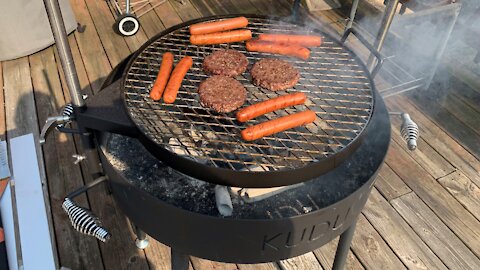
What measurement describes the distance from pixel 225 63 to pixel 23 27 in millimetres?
3035

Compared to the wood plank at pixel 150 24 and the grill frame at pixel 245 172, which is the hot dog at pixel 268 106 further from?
the wood plank at pixel 150 24

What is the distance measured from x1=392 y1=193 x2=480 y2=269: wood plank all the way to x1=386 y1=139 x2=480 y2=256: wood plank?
0.18 feet

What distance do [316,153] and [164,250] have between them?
151 cm

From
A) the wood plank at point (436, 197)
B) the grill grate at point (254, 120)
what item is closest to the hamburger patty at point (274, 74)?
the grill grate at point (254, 120)

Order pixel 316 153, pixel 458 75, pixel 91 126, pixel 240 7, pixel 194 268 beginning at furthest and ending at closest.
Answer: pixel 240 7, pixel 458 75, pixel 194 268, pixel 91 126, pixel 316 153

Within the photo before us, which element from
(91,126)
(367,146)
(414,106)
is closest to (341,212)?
(367,146)

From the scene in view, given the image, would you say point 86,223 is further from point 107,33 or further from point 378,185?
point 107,33

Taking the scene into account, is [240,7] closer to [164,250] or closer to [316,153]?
[164,250]

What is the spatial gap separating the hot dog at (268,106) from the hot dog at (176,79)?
337mm

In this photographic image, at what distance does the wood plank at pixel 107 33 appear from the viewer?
4381mm

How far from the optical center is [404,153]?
3430mm

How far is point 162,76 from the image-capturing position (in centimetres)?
195

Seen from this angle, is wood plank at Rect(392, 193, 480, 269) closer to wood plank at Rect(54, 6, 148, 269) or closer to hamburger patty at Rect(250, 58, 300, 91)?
hamburger patty at Rect(250, 58, 300, 91)

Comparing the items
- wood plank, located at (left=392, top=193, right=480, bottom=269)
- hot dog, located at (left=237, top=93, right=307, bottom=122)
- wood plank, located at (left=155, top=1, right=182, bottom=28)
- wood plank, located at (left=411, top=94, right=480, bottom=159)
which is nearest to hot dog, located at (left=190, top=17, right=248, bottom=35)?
hot dog, located at (left=237, top=93, right=307, bottom=122)
